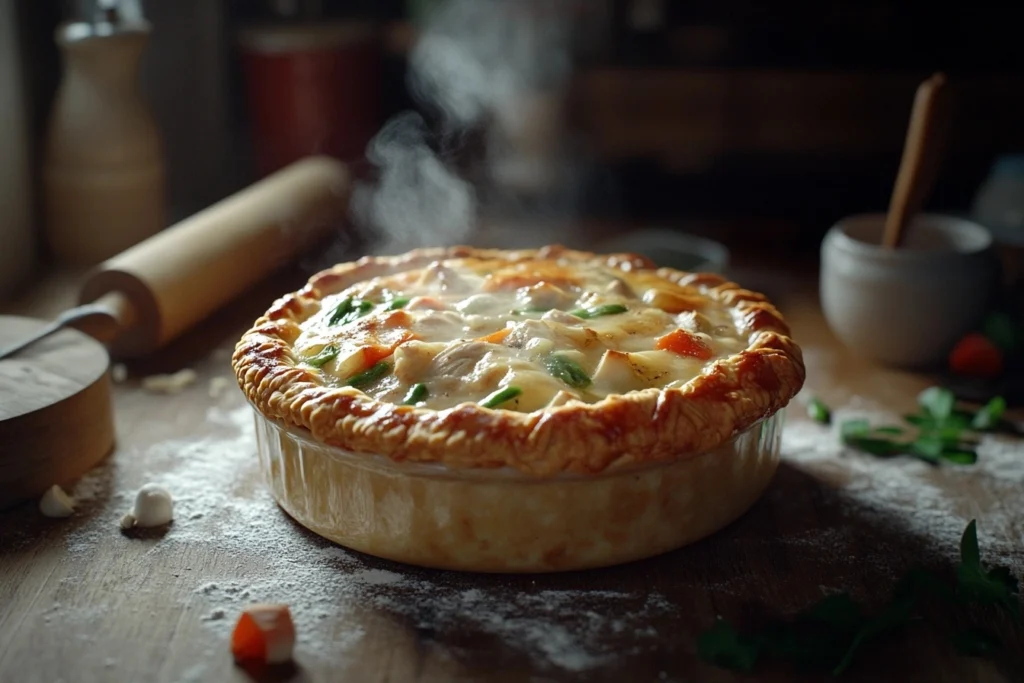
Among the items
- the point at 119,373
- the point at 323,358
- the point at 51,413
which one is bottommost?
the point at 119,373

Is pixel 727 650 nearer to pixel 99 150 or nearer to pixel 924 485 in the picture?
pixel 924 485

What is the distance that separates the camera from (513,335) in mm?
2441

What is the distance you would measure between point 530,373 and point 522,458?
266 mm

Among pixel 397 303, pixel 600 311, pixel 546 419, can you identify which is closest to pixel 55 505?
pixel 397 303

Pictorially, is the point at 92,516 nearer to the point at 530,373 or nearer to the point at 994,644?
the point at 530,373

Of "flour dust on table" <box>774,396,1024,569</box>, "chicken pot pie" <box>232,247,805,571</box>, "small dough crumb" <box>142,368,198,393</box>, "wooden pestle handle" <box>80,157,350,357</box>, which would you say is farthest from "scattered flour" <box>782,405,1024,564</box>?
"wooden pestle handle" <box>80,157,350,357</box>

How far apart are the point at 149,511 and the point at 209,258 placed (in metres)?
1.28

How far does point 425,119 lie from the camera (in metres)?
5.54

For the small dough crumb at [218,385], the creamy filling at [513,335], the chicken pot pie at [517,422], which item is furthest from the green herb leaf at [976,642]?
the small dough crumb at [218,385]

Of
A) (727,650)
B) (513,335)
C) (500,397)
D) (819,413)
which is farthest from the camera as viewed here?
(819,413)

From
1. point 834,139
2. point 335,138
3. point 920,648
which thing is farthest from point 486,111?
point 920,648

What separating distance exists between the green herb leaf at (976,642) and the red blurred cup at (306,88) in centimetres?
365

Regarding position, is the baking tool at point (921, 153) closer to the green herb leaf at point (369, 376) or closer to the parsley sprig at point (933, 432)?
the parsley sprig at point (933, 432)

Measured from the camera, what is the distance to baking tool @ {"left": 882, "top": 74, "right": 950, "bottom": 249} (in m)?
3.06
